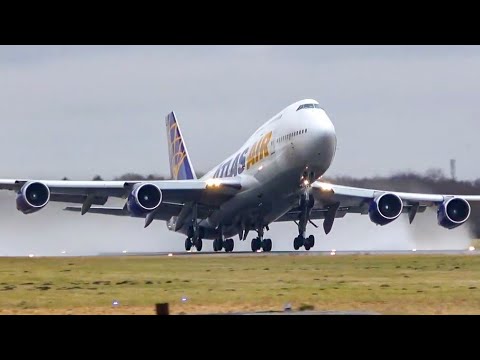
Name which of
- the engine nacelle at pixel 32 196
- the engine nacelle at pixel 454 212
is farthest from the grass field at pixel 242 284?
the engine nacelle at pixel 454 212

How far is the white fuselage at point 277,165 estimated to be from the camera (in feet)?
154

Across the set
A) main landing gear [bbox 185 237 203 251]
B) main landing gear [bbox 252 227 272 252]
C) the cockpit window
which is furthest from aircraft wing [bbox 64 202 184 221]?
Result: the cockpit window

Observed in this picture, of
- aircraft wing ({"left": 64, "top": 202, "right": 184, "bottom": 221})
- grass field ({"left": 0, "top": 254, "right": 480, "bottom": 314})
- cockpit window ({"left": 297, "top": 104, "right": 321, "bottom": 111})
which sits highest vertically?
cockpit window ({"left": 297, "top": 104, "right": 321, "bottom": 111})

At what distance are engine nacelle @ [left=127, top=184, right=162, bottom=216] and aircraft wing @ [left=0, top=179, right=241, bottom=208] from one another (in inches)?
19.0

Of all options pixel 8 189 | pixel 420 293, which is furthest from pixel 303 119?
pixel 420 293

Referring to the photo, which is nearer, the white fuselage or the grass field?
the grass field

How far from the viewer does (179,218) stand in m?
55.3

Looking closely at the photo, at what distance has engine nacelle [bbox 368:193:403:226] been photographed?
51969mm

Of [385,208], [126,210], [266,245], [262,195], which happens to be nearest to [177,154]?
[126,210]

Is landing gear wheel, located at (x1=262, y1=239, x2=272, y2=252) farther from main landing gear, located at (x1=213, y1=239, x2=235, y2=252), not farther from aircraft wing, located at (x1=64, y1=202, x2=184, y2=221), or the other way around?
aircraft wing, located at (x1=64, y1=202, x2=184, y2=221)

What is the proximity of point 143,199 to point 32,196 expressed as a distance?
5.06 metres

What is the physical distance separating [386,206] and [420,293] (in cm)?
2717

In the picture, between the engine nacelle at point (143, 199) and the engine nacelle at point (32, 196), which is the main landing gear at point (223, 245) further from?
the engine nacelle at point (32, 196)
